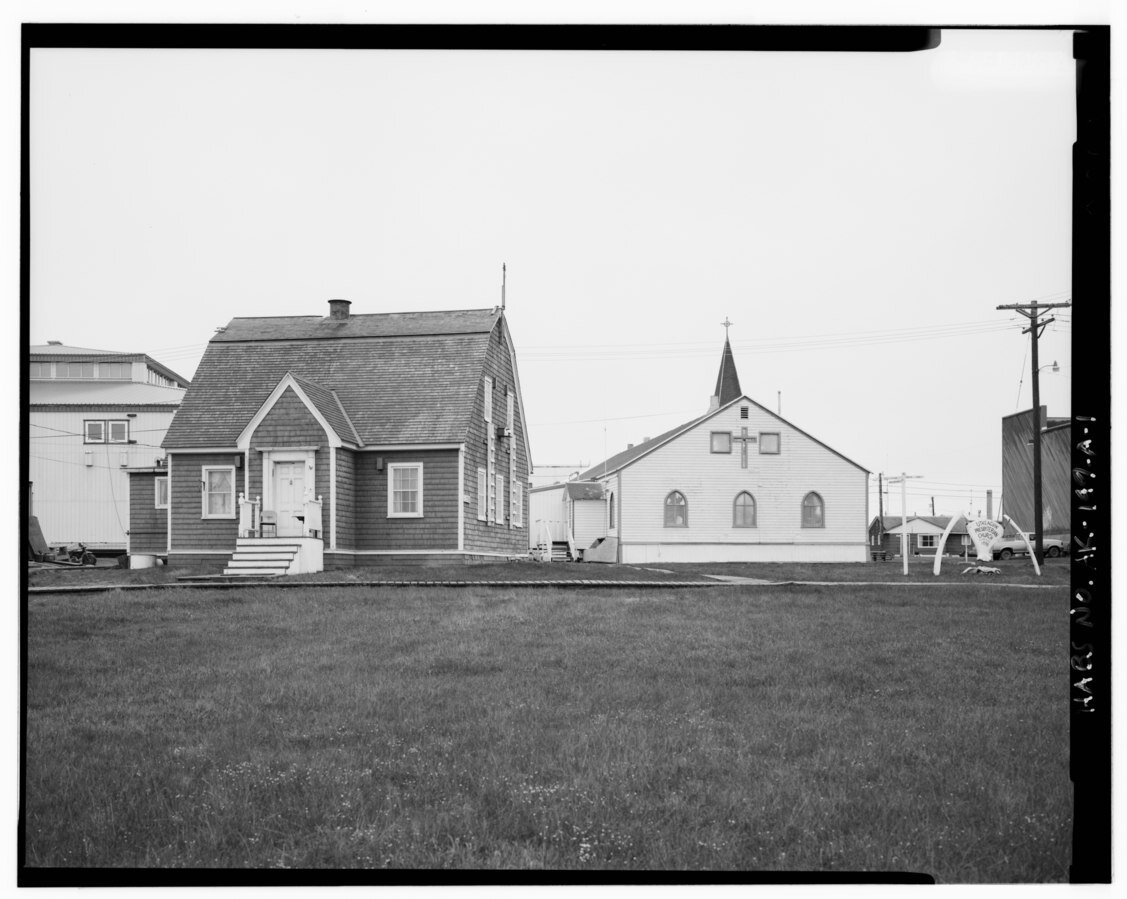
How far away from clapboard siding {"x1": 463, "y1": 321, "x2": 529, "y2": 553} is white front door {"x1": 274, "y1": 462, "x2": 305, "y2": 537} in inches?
104

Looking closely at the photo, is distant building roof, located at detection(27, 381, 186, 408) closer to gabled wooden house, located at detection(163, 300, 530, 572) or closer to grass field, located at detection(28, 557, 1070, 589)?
grass field, located at detection(28, 557, 1070, 589)

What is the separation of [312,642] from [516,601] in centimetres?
283

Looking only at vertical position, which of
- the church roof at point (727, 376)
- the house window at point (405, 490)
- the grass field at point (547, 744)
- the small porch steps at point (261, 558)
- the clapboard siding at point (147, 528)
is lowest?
the grass field at point (547, 744)

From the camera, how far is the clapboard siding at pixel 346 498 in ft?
53.4

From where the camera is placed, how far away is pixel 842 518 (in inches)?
1065

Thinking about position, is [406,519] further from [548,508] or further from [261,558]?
[548,508]

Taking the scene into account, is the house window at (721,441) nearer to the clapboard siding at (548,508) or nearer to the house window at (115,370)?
the clapboard siding at (548,508)

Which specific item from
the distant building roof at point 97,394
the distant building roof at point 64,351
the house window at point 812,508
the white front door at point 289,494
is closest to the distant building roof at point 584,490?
the house window at point 812,508

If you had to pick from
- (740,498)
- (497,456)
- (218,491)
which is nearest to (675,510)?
(740,498)

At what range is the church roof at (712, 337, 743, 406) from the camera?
666cm

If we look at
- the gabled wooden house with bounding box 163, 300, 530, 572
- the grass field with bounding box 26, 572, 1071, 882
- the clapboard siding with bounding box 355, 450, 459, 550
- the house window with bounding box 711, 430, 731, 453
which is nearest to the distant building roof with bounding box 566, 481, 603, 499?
the house window with bounding box 711, 430, 731, 453

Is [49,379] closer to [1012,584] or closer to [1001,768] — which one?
[1001,768]

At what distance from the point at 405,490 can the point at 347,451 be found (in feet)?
3.59

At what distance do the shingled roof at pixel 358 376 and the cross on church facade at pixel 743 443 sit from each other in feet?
38.3
